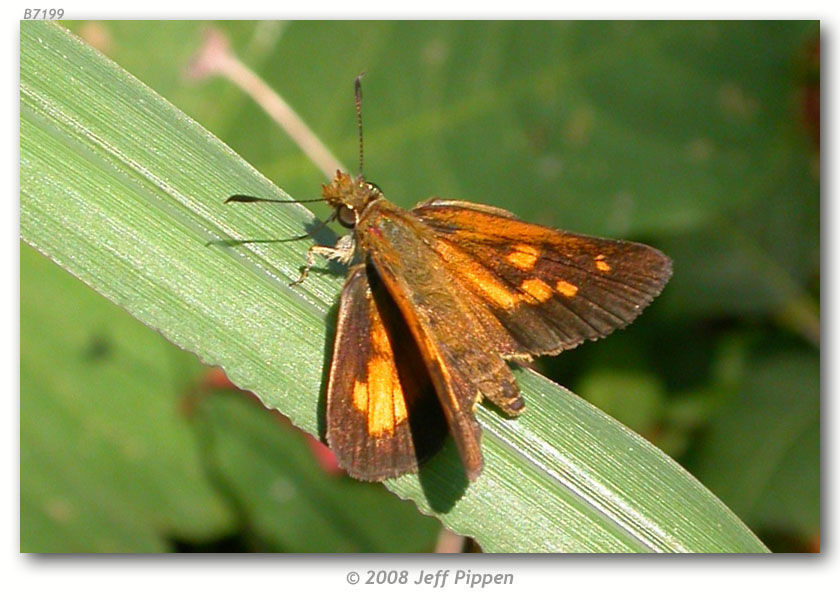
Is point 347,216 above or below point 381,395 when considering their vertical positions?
above

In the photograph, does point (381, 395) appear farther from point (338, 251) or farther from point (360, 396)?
point (338, 251)

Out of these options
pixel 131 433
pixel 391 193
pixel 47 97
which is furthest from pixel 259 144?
pixel 47 97

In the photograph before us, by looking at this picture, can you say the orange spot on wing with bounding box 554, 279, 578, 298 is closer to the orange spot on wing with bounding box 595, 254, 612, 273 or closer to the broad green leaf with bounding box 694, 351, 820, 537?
the orange spot on wing with bounding box 595, 254, 612, 273

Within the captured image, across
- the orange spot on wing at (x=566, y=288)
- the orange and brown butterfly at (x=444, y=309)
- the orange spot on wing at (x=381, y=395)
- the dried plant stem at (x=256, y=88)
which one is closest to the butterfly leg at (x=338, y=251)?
the orange and brown butterfly at (x=444, y=309)

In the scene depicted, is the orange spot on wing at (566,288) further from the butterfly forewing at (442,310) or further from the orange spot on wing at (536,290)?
the butterfly forewing at (442,310)

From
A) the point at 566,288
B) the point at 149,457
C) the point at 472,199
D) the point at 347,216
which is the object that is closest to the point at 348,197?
the point at 347,216

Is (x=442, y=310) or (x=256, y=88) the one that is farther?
(x=256, y=88)

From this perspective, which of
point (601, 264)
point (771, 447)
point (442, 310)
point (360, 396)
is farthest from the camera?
point (771, 447)
